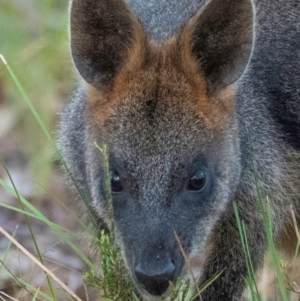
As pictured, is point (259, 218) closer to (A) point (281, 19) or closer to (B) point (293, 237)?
(B) point (293, 237)

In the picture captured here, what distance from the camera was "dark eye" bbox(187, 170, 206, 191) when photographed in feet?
14.7

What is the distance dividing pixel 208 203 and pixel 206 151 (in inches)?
9.8

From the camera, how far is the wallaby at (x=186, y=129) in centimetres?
436

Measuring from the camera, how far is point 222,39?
15.2ft

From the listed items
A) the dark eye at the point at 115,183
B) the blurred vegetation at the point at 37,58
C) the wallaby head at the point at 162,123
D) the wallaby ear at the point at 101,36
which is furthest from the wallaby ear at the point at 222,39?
the blurred vegetation at the point at 37,58

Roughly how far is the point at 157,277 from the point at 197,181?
1.91 feet

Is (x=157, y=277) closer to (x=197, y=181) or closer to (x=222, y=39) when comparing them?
(x=197, y=181)

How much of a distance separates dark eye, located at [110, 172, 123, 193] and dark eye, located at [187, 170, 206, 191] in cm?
32

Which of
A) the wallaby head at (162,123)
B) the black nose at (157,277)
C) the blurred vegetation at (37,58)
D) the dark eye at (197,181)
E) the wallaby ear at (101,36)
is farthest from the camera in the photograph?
the blurred vegetation at (37,58)

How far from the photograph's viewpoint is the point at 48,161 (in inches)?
276

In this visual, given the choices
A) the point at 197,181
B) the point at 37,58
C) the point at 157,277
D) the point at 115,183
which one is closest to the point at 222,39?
A: the point at 197,181

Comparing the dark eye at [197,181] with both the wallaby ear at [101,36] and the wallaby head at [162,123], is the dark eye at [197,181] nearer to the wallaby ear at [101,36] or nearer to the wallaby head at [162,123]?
the wallaby head at [162,123]

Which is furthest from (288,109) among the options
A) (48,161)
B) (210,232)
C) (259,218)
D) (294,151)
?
(48,161)

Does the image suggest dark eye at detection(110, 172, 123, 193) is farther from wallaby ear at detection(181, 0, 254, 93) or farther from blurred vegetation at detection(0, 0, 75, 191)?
blurred vegetation at detection(0, 0, 75, 191)
